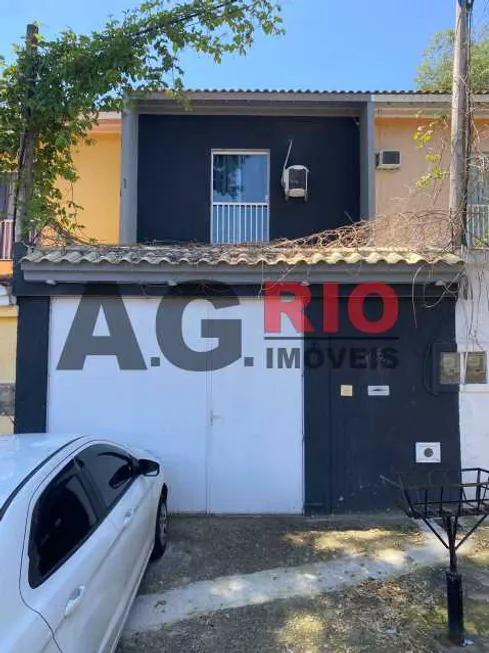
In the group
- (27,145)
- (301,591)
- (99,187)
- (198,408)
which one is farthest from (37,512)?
(99,187)

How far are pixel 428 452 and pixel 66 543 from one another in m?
4.59

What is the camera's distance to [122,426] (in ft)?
19.0

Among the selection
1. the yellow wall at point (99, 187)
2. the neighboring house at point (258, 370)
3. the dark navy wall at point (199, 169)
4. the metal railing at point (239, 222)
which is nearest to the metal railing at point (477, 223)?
the neighboring house at point (258, 370)

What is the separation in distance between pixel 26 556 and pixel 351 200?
919 centimetres

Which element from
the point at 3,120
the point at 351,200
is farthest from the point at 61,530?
the point at 351,200

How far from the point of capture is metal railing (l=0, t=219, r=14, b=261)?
9742 millimetres

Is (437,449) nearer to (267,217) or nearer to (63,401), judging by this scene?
(63,401)

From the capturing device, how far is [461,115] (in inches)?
243

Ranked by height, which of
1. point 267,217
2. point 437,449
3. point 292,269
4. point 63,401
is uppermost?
point 267,217

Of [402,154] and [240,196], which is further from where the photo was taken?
[240,196]

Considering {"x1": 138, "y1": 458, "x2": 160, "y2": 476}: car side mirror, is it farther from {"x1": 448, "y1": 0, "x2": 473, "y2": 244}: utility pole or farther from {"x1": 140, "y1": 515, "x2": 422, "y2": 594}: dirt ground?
{"x1": 448, "y1": 0, "x2": 473, "y2": 244}: utility pole

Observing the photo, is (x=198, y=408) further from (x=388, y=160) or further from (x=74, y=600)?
(x=388, y=160)

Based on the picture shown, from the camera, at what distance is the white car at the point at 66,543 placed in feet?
6.67

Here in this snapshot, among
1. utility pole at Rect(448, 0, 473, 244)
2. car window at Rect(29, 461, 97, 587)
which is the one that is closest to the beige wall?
utility pole at Rect(448, 0, 473, 244)
